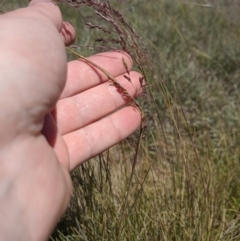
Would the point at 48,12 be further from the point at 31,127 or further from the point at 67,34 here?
the point at 31,127

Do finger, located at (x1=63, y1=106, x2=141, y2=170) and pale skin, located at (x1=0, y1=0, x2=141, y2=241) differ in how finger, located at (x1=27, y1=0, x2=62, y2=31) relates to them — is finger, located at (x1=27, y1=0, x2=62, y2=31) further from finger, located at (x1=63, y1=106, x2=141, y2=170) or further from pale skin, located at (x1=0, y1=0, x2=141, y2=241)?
finger, located at (x1=63, y1=106, x2=141, y2=170)

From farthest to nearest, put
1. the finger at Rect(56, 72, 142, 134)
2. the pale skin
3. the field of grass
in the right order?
the finger at Rect(56, 72, 142, 134)
the field of grass
the pale skin

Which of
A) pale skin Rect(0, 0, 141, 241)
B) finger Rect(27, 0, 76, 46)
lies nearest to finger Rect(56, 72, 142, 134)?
pale skin Rect(0, 0, 141, 241)

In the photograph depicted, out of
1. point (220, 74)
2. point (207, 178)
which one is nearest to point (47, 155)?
point (207, 178)

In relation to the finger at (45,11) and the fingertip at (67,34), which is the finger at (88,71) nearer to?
the fingertip at (67,34)

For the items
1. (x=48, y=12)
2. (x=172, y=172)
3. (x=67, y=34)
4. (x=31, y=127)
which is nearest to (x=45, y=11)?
(x=48, y=12)

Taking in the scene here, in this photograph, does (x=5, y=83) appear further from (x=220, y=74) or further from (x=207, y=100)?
(x=220, y=74)
